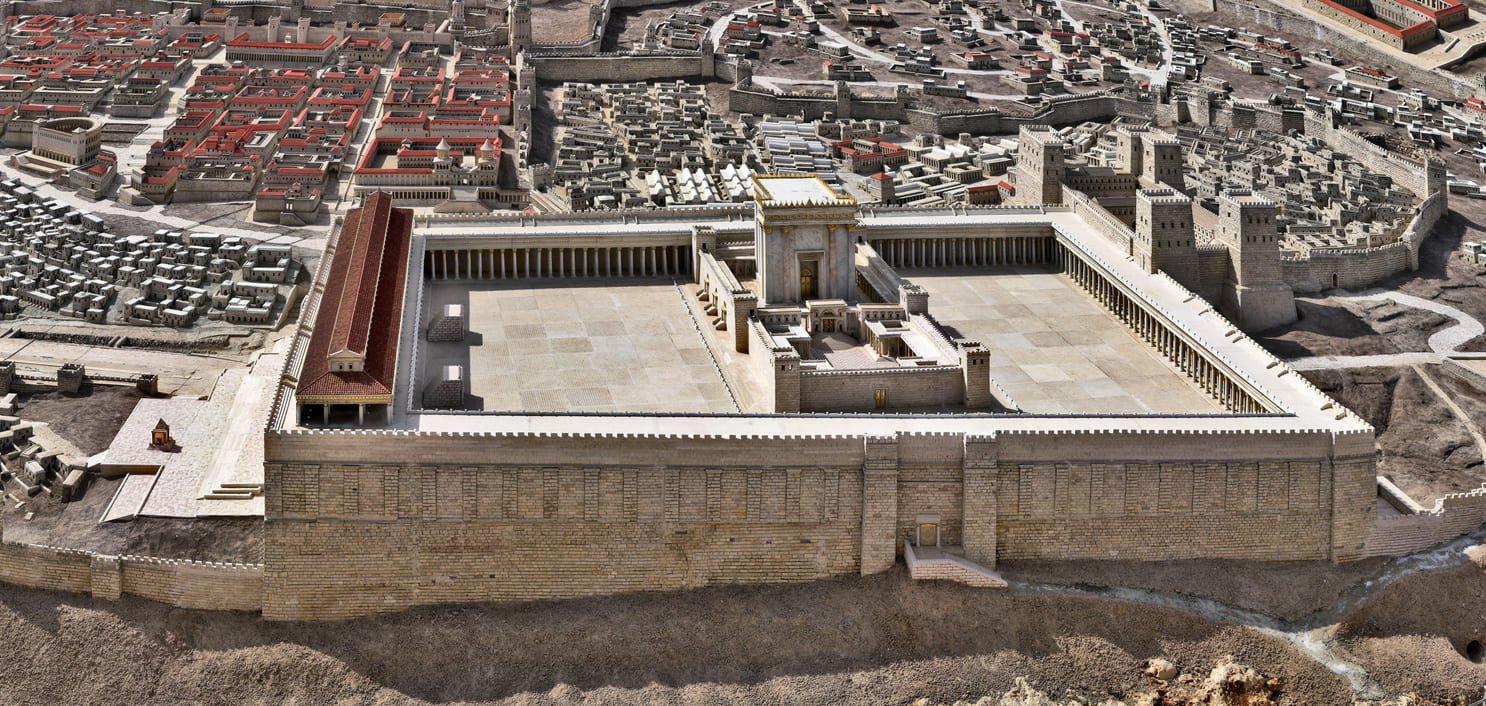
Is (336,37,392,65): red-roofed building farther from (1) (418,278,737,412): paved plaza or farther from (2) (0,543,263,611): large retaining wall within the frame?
(2) (0,543,263,611): large retaining wall

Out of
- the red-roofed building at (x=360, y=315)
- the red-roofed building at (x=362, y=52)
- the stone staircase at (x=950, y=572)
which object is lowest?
the stone staircase at (x=950, y=572)

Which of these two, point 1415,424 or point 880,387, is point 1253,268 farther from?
point 880,387

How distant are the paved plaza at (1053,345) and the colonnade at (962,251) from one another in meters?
1.49

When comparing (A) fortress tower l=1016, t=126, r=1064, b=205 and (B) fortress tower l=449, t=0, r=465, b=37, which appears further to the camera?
(B) fortress tower l=449, t=0, r=465, b=37

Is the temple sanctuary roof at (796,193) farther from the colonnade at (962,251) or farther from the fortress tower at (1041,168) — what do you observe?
the fortress tower at (1041,168)

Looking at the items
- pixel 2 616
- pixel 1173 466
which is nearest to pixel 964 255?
pixel 1173 466

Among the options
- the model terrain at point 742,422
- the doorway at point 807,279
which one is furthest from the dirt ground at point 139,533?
the doorway at point 807,279

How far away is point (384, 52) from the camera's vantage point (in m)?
180

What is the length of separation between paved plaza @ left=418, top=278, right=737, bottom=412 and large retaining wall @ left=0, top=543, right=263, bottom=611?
14.0m

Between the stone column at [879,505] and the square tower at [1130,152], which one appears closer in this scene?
the stone column at [879,505]

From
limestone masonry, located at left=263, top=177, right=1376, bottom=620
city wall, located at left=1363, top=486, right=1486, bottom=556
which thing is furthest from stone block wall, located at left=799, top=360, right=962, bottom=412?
city wall, located at left=1363, top=486, right=1486, bottom=556

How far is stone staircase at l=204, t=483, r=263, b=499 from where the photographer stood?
76.6 meters

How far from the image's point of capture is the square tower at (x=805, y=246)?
8900 cm

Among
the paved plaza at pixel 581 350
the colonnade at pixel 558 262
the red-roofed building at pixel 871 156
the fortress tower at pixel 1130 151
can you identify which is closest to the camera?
the paved plaza at pixel 581 350
